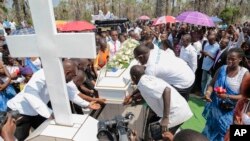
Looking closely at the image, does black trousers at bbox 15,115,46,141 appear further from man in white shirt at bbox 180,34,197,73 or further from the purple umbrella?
the purple umbrella

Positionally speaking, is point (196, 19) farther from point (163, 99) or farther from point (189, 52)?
point (163, 99)

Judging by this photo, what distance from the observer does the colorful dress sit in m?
2.92

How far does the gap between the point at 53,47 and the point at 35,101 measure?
0.68 metres

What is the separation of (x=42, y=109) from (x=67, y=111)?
392 mm

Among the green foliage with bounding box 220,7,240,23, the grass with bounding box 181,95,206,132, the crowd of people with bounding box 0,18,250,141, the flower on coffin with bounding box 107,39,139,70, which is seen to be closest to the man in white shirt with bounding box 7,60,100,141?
the crowd of people with bounding box 0,18,250,141

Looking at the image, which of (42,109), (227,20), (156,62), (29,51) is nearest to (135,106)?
(156,62)

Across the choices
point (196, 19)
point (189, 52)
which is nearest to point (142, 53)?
point (189, 52)

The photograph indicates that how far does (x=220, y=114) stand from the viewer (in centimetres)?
299

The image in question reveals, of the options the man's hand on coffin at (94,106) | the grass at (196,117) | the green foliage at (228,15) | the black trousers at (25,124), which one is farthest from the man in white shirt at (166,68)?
the green foliage at (228,15)

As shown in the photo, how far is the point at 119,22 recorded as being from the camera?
12.8 metres

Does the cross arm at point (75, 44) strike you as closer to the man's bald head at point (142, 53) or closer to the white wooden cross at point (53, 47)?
the white wooden cross at point (53, 47)

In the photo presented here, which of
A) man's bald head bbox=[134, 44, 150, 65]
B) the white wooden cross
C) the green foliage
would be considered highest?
the white wooden cross

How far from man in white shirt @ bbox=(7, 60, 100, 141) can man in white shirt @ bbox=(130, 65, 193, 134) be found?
2.18 ft

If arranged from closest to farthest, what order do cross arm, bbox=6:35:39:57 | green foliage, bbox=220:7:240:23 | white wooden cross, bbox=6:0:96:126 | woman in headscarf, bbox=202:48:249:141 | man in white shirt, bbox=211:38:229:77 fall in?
1. white wooden cross, bbox=6:0:96:126
2. cross arm, bbox=6:35:39:57
3. woman in headscarf, bbox=202:48:249:141
4. man in white shirt, bbox=211:38:229:77
5. green foliage, bbox=220:7:240:23
